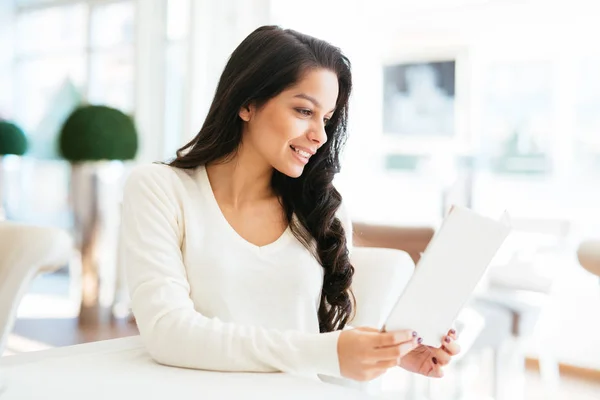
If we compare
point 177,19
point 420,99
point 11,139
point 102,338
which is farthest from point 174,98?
point 102,338

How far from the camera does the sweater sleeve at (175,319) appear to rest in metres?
1.10

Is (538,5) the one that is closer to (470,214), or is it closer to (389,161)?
(389,161)

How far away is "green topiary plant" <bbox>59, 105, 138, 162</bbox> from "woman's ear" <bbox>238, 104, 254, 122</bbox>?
3348 millimetres

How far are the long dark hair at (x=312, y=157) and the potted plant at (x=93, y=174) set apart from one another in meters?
3.29

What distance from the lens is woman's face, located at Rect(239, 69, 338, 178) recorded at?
55.2 inches

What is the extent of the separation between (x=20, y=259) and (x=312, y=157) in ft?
2.20

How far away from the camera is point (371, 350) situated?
1046mm

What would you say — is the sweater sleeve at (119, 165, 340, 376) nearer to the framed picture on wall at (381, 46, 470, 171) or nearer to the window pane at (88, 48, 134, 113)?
the framed picture on wall at (381, 46, 470, 171)

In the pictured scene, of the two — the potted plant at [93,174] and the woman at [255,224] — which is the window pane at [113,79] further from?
the woman at [255,224]

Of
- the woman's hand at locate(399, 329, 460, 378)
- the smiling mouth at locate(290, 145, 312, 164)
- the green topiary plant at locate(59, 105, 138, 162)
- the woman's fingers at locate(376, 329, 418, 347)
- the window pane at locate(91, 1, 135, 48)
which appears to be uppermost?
the window pane at locate(91, 1, 135, 48)

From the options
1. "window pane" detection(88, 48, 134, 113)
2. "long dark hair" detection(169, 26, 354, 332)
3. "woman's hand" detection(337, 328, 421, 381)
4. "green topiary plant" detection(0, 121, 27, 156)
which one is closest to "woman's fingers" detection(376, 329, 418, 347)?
"woman's hand" detection(337, 328, 421, 381)

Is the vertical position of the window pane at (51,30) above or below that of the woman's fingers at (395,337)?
above

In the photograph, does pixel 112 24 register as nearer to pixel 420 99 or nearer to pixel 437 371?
pixel 420 99

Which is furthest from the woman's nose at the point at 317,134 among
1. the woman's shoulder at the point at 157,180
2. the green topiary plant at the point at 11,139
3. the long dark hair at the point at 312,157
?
the green topiary plant at the point at 11,139
